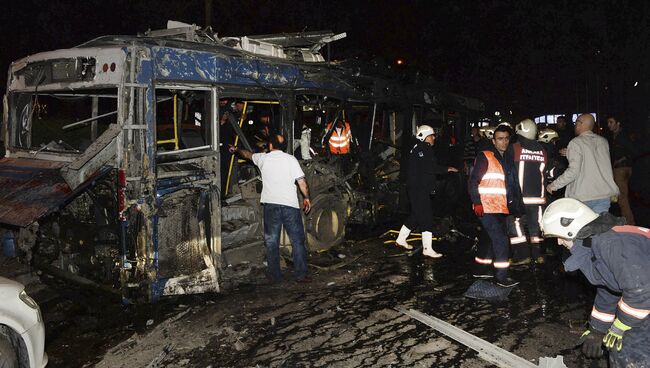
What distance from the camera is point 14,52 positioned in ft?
64.8

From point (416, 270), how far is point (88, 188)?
415 centimetres

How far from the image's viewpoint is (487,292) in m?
5.65

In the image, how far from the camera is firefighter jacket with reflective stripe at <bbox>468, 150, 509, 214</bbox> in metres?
5.64

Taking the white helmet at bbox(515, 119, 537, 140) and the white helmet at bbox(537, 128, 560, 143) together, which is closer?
the white helmet at bbox(515, 119, 537, 140)

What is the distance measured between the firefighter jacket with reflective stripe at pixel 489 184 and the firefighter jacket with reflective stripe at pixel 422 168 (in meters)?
1.70

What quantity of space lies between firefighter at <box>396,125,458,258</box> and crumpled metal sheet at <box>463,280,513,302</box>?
1.57 m

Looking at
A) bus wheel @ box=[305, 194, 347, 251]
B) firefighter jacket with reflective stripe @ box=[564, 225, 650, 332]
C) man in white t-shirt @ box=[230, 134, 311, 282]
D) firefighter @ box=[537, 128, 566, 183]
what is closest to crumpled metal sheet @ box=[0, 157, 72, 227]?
man in white t-shirt @ box=[230, 134, 311, 282]

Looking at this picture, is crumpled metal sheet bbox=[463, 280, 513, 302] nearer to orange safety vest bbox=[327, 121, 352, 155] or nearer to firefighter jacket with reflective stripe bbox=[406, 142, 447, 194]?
firefighter jacket with reflective stripe bbox=[406, 142, 447, 194]

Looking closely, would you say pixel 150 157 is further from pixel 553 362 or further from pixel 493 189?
pixel 553 362

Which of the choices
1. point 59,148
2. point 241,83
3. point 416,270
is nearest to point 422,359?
point 416,270

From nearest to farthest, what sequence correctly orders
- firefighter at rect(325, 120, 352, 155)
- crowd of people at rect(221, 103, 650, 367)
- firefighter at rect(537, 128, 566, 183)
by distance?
crowd of people at rect(221, 103, 650, 367) < firefighter at rect(537, 128, 566, 183) < firefighter at rect(325, 120, 352, 155)

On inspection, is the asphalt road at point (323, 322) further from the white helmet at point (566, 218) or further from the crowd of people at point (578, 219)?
the white helmet at point (566, 218)

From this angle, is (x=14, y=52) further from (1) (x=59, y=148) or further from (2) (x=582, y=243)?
(2) (x=582, y=243)

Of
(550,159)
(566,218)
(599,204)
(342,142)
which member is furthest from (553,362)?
(342,142)
